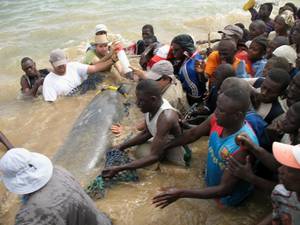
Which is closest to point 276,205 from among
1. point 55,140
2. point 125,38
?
point 55,140

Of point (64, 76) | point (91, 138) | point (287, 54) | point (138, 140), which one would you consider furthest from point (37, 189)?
point (64, 76)

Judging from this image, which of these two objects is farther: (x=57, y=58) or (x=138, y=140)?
(x=57, y=58)

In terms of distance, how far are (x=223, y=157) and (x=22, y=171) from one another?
1.58 metres

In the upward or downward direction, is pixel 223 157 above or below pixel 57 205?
below

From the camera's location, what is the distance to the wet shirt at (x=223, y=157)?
9.71ft

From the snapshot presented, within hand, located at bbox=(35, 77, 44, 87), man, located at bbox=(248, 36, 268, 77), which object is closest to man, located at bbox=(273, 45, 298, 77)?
man, located at bbox=(248, 36, 268, 77)

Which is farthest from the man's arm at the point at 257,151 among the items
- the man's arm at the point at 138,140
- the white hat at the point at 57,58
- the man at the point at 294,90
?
the white hat at the point at 57,58

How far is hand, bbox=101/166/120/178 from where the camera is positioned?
3770mm

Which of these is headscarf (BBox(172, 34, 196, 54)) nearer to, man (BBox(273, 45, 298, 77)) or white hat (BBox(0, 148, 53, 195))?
man (BBox(273, 45, 298, 77))

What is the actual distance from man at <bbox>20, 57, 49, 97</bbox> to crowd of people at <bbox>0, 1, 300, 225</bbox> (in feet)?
1.48

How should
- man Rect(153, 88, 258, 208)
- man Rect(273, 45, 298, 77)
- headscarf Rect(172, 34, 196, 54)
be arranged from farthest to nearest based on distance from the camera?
headscarf Rect(172, 34, 196, 54) < man Rect(273, 45, 298, 77) < man Rect(153, 88, 258, 208)

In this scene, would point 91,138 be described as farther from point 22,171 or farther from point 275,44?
point 275,44

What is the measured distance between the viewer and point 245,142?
276 cm

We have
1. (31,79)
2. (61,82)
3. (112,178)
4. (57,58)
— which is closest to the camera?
(112,178)
